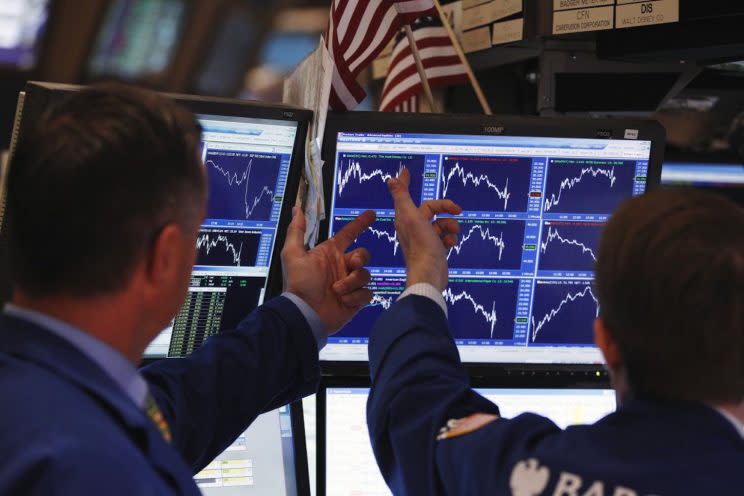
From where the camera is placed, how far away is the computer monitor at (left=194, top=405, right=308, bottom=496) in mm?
1938

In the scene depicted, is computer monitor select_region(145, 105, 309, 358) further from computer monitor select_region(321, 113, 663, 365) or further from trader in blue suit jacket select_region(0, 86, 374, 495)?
trader in blue suit jacket select_region(0, 86, 374, 495)

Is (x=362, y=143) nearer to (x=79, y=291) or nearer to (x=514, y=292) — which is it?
(x=514, y=292)

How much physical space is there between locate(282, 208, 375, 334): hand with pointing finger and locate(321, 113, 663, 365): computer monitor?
0.31 feet

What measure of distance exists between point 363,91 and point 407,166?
20cm

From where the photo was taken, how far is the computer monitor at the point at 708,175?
10.2 feet

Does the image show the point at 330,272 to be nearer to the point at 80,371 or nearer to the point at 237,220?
the point at 237,220

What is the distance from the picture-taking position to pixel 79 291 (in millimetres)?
1102

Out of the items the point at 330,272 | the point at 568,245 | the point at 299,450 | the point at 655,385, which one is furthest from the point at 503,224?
the point at 655,385

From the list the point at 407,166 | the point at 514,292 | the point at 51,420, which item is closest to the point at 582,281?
the point at 514,292

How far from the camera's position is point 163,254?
114 centimetres

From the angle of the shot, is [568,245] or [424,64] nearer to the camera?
[568,245]

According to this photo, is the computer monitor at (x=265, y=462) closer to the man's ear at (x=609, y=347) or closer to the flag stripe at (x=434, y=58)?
the man's ear at (x=609, y=347)

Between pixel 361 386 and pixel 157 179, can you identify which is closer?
pixel 157 179

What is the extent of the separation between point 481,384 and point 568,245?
33cm
